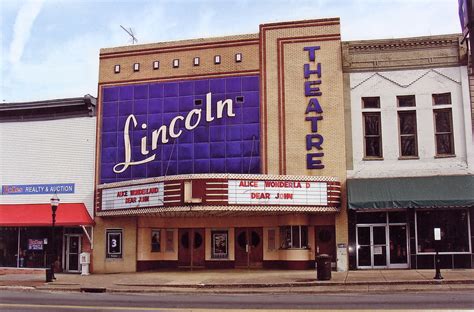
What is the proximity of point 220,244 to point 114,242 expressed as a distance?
19.3 feet

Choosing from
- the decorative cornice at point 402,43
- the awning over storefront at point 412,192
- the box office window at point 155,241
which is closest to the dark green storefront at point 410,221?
the awning over storefront at point 412,192

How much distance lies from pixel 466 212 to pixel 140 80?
61.3 feet

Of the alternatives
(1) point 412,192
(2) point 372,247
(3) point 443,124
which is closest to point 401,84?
(3) point 443,124

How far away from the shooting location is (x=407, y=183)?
28.8 meters

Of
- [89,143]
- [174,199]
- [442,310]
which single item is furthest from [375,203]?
[89,143]

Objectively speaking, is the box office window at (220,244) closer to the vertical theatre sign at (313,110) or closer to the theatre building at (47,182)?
the vertical theatre sign at (313,110)

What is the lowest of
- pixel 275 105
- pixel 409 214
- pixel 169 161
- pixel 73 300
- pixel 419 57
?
pixel 73 300

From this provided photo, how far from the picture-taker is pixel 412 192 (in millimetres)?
28281

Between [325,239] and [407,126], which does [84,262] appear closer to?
[325,239]

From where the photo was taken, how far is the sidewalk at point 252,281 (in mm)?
23016

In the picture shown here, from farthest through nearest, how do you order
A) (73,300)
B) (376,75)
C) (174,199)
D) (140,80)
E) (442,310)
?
(140,80) → (376,75) → (174,199) → (73,300) → (442,310)

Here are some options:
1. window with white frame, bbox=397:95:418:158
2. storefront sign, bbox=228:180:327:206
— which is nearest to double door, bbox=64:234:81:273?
storefront sign, bbox=228:180:327:206

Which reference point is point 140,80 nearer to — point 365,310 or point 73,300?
point 73,300

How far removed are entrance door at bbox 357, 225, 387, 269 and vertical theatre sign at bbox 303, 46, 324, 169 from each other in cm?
404
